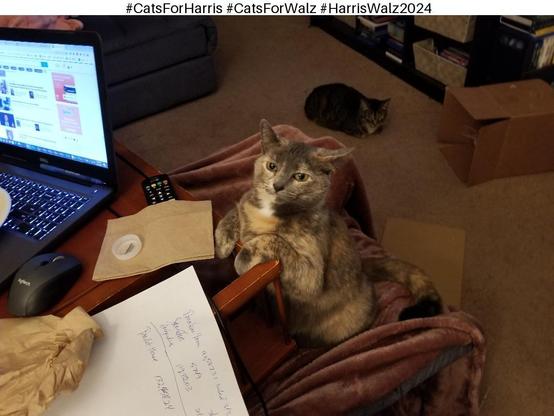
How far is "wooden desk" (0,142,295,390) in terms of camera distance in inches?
27.4

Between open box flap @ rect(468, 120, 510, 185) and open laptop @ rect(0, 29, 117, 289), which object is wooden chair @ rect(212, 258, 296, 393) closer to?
open laptop @ rect(0, 29, 117, 289)

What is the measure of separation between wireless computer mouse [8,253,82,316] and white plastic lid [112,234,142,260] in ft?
0.23

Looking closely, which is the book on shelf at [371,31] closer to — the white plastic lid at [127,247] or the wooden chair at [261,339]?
the wooden chair at [261,339]

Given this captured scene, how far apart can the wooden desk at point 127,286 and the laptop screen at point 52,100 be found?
0.33ft

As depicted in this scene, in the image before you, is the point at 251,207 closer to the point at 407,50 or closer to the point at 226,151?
the point at 226,151

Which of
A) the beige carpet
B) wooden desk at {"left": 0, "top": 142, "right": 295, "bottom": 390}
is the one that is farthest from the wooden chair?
the beige carpet

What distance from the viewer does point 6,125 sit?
91 cm

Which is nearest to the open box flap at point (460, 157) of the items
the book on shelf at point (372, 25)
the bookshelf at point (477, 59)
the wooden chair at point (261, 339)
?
the bookshelf at point (477, 59)

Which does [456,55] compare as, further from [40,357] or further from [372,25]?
[40,357]

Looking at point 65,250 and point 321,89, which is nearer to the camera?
point 65,250

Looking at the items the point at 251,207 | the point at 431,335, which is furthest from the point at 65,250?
the point at 431,335

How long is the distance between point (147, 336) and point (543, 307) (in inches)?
55.1

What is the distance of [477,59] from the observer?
6.97 feet

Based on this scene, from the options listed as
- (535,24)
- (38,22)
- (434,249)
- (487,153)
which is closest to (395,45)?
(535,24)
